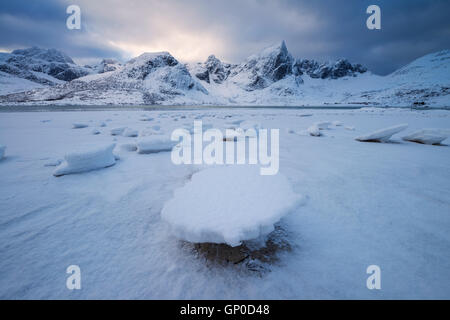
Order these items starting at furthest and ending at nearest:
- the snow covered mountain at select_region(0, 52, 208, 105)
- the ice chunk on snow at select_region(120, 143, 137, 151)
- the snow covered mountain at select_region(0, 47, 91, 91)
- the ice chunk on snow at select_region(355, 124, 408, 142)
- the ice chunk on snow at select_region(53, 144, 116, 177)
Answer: the snow covered mountain at select_region(0, 47, 91, 91) < the snow covered mountain at select_region(0, 52, 208, 105) < the ice chunk on snow at select_region(355, 124, 408, 142) < the ice chunk on snow at select_region(120, 143, 137, 151) < the ice chunk on snow at select_region(53, 144, 116, 177)

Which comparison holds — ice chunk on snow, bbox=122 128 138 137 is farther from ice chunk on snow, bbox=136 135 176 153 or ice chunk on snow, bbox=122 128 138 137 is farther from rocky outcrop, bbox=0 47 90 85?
rocky outcrop, bbox=0 47 90 85

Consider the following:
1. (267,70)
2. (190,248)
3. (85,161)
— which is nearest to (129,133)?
(85,161)

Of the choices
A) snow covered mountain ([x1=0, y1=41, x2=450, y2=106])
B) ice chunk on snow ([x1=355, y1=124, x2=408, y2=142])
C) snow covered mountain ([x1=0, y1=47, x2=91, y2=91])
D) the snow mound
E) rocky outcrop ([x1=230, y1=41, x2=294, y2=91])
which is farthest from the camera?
rocky outcrop ([x1=230, y1=41, x2=294, y2=91])

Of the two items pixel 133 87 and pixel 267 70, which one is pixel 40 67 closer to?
pixel 133 87

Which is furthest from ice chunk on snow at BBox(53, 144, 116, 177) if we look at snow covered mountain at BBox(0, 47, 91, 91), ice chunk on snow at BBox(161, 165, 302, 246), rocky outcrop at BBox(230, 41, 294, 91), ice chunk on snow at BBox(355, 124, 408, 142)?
snow covered mountain at BBox(0, 47, 91, 91)

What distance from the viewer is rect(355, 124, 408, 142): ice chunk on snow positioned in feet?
12.5

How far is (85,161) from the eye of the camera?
2.17 meters

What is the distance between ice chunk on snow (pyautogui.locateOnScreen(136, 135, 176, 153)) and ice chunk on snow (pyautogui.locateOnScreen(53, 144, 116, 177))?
62 cm

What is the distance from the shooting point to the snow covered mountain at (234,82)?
170 ft

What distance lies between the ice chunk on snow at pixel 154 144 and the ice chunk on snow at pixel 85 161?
62 cm

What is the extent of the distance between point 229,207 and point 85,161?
1985 mm
